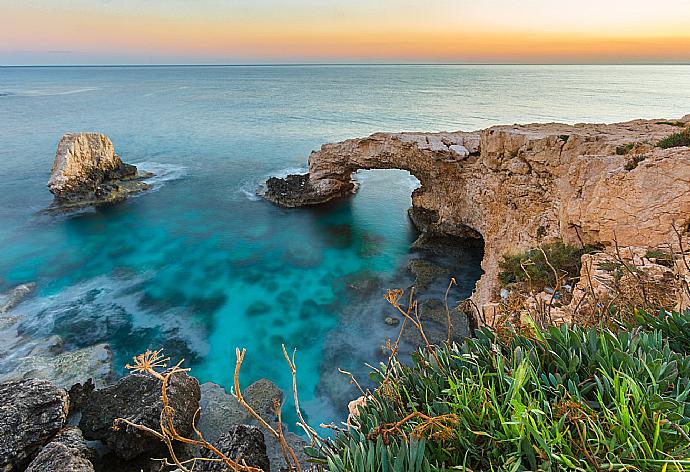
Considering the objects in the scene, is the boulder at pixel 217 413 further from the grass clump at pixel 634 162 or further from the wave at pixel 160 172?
the wave at pixel 160 172

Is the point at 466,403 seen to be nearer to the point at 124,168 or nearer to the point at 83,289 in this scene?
the point at 83,289

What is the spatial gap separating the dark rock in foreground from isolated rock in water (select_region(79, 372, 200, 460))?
44.5ft

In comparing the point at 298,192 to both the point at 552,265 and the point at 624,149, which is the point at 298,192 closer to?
the point at 552,265

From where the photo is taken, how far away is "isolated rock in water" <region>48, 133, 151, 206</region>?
20.2 metres

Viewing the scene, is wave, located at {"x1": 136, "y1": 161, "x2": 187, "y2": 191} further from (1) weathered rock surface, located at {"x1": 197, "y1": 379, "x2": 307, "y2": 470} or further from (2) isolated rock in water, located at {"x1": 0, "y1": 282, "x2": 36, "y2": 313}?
(1) weathered rock surface, located at {"x1": 197, "y1": 379, "x2": 307, "y2": 470}

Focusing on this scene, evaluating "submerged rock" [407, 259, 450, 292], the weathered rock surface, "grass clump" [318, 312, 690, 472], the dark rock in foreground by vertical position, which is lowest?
the weathered rock surface

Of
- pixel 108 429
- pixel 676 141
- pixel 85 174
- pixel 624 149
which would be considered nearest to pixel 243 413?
pixel 108 429

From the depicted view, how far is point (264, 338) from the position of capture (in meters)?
11.3

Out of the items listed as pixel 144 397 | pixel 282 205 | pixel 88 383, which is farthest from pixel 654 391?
pixel 282 205

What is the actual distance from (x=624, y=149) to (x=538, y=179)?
2.40 metres

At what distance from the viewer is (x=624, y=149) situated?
8.62 metres

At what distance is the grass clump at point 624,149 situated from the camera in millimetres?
8562


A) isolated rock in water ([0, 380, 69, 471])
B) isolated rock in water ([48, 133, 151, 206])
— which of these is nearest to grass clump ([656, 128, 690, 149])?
isolated rock in water ([0, 380, 69, 471])

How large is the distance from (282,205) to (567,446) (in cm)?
1976
